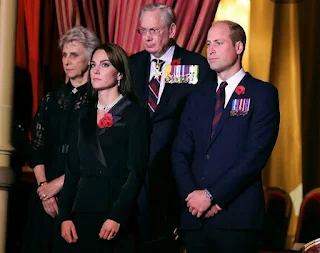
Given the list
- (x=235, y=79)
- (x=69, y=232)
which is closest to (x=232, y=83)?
(x=235, y=79)

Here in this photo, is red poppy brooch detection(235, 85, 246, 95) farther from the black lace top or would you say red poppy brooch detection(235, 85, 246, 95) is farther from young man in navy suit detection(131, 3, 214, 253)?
the black lace top

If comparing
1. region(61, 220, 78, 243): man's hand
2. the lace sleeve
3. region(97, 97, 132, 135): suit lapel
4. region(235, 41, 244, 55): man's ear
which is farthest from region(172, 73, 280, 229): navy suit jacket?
the lace sleeve

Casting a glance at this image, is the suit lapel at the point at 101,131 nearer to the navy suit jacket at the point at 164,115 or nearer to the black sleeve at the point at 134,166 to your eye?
the black sleeve at the point at 134,166

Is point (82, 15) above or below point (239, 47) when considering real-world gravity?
above

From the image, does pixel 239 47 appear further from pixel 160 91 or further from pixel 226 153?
pixel 160 91

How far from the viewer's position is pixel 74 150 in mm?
3969

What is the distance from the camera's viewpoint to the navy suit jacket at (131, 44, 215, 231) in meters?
4.61

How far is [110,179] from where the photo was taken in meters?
3.83

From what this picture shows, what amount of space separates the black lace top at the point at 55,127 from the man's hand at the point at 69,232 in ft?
2.30

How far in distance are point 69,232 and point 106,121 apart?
56 cm

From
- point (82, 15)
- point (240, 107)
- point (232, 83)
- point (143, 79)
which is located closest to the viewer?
point (240, 107)

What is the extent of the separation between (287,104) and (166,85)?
148 centimetres

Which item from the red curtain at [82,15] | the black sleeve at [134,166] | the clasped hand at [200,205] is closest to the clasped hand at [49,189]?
the black sleeve at [134,166]

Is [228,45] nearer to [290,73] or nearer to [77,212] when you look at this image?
[77,212]
